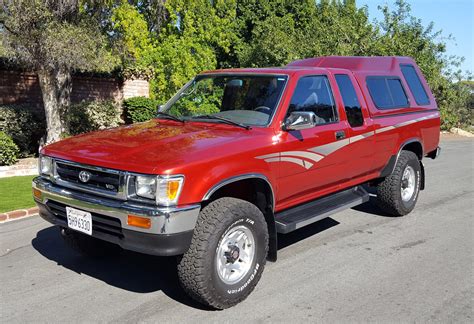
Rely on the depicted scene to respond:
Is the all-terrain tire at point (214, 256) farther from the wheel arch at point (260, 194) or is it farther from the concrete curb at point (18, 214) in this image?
the concrete curb at point (18, 214)

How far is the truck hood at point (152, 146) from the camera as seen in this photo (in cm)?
371

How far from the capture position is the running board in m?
4.65

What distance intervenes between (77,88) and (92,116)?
4.68ft

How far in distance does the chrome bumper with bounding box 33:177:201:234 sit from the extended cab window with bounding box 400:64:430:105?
459cm

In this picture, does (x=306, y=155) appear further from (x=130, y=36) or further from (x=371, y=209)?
(x=130, y=36)

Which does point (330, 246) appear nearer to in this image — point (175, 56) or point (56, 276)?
point (56, 276)

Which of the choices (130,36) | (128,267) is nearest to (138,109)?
(130,36)

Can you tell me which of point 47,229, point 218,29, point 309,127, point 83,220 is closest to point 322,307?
point 309,127

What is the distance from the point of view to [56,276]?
15.3 ft

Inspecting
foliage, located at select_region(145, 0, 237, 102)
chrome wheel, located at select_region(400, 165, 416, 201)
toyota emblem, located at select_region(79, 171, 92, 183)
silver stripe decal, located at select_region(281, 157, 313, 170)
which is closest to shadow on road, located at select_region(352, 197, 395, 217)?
chrome wheel, located at select_region(400, 165, 416, 201)

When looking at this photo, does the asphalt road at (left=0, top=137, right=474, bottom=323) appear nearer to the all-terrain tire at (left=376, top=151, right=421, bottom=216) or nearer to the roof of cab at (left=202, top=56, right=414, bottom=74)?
the all-terrain tire at (left=376, top=151, right=421, bottom=216)

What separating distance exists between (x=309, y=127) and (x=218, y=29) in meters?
17.9

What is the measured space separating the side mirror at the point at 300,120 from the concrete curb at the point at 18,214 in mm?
4283

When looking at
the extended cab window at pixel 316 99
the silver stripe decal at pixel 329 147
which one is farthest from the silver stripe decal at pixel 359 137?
the extended cab window at pixel 316 99
